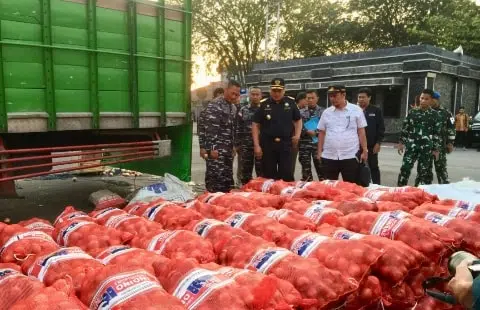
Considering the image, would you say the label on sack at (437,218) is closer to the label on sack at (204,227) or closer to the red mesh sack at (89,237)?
the label on sack at (204,227)

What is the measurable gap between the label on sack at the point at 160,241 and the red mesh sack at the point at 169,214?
370 mm

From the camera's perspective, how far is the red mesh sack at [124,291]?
1.64m

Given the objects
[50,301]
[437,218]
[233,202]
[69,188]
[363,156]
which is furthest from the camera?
[69,188]

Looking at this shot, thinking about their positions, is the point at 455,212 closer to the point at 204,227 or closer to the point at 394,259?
the point at 394,259

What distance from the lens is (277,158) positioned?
5738mm

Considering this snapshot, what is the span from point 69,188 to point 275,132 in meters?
3.98

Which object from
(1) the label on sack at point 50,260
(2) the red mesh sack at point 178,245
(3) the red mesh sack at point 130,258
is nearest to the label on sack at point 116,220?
(2) the red mesh sack at point 178,245

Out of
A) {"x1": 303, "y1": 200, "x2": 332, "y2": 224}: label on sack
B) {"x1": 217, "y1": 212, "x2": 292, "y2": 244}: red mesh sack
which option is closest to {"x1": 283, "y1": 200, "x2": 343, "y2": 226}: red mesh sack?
{"x1": 303, "y1": 200, "x2": 332, "y2": 224}: label on sack

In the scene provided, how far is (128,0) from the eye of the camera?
5.15 metres

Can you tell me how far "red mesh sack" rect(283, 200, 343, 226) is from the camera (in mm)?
2893

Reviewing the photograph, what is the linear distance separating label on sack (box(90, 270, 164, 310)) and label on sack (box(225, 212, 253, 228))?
3.29 feet

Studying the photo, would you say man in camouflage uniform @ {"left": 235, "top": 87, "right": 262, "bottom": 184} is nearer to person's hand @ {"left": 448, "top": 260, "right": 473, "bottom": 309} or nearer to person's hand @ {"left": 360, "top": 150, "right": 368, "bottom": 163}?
person's hand @ {"left": 360, "top": 150, "right": 368, "bottom": 163}

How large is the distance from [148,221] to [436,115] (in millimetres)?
5145

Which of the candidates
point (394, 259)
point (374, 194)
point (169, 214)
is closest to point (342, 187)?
point (374, 194)
